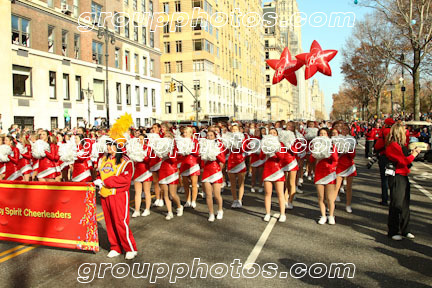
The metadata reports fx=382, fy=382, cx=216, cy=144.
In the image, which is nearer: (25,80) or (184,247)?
(184,247)

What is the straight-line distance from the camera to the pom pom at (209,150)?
8.42 m

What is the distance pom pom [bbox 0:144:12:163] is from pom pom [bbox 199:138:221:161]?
6190mm

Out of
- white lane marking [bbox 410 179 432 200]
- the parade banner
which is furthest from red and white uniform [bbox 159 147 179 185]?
white lane marking [bbox 410 179 432 200]

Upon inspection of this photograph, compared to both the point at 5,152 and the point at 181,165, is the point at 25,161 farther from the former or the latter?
the point at 181,165

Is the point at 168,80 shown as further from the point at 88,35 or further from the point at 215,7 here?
the point at 88,35

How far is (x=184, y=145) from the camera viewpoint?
888 centimetres

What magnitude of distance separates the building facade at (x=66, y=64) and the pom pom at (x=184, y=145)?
20.1 metres

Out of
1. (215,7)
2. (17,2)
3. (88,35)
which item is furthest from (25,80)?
(215,7)

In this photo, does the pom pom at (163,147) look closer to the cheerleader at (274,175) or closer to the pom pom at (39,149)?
the cheerleader at (274,175)

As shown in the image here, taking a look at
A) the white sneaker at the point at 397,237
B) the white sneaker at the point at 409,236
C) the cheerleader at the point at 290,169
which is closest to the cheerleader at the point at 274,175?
the cheerleader at the point at 290,169

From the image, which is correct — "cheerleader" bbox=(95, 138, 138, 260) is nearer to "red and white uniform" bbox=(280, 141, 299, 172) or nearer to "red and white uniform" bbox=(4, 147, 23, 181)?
"red and white uniform" bbox=(280, 141, 299, 172)

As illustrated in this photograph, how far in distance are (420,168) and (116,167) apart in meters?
15.7

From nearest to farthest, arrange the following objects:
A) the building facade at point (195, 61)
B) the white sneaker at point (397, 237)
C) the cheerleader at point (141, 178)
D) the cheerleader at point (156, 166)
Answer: the white sneaker at point (397, 237), the cheerleader at point (141, 178), the cheerleader at point (156, 166), the building facade at point (195, 61)

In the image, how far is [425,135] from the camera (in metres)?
23.2
